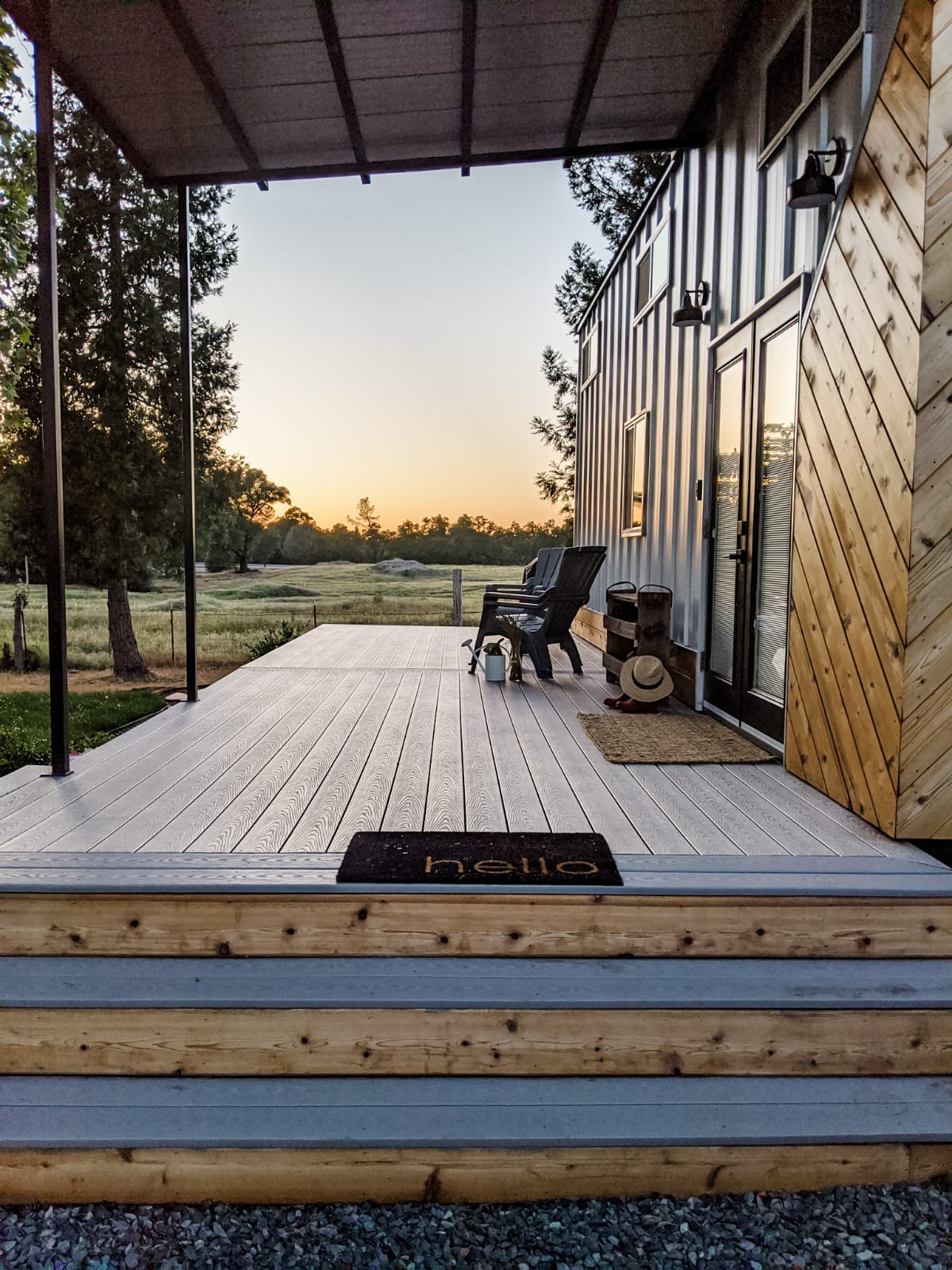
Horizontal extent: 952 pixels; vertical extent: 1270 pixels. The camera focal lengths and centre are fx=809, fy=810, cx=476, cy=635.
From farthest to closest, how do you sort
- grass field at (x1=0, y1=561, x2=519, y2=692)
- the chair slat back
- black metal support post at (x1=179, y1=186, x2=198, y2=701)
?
grass field at (x1=0, y1=561, x2=519, y2=692)
the chair slat back
black metal support post at (x1=179, y1=186, x2=198, y2=701)

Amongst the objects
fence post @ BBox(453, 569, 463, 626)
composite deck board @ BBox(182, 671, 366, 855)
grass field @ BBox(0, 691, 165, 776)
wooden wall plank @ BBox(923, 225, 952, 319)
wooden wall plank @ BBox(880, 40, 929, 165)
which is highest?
wooden wall plank @ BBox(880, 40, 929, 165)

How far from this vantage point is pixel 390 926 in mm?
2062

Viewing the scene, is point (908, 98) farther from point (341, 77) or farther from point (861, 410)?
point (341, 77)

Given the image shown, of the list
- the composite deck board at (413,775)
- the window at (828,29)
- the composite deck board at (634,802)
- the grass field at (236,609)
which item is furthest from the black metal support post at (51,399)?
the grass field at (236,609)

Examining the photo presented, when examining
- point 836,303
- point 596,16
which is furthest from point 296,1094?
point 596,16

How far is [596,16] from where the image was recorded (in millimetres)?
3707

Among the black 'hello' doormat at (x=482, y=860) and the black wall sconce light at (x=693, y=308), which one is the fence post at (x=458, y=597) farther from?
the black 'hello' doormat at (x=482, y=860)

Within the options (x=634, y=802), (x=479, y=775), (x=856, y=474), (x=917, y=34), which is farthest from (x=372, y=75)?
(x=634, y=802)

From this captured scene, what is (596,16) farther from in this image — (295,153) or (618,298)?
(618,298)

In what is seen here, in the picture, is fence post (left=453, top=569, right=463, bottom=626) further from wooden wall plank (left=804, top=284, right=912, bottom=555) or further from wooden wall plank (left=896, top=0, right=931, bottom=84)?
wooden wall plank (left=896, top=0, right=931, bottom=84)

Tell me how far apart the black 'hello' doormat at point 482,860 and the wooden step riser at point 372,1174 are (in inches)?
23.9

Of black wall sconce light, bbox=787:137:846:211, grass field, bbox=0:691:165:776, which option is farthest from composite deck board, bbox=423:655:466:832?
grass field, bbox=0:691:165:776

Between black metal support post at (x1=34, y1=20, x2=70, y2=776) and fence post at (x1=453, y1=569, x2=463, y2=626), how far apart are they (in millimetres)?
7658

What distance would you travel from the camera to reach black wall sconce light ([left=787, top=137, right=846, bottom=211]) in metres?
3.01
